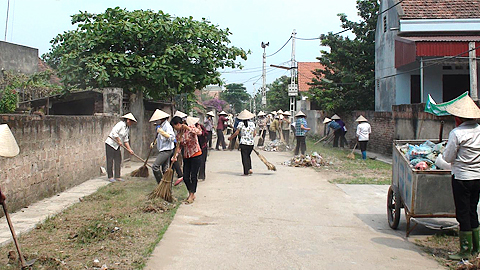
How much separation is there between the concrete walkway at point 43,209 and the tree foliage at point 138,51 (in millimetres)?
4086

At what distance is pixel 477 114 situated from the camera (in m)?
5.56

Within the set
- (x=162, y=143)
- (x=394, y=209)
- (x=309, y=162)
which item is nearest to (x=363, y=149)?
(x=309, y=162)

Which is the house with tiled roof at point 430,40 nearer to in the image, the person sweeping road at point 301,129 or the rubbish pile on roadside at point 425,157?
the person sweeping road at point 301,129

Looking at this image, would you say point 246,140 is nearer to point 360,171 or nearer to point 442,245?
point 360,171

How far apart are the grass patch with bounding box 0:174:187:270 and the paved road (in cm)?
26

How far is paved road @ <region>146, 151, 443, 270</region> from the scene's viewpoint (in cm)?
562

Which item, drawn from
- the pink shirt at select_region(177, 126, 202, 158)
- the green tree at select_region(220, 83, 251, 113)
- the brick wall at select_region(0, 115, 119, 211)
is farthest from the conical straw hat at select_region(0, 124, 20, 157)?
the green tree at select_region(220, 83, 251, 113)

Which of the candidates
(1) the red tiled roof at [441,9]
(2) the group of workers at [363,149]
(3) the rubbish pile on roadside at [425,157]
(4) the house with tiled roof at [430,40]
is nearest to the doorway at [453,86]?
(4) the house with tiled roof at [430,40]

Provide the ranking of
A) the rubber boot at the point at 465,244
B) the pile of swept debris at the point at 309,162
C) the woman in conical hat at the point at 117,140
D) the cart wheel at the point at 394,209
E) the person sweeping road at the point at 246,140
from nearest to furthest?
the rubber boot at the point at 465,244
the cart wheel at the point at 394,209
the woman in conical hat at the point at 117,140
the person sweeping road at the point at 246,140
the pile of swept debris at the point at 309,162

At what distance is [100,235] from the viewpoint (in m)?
6.25

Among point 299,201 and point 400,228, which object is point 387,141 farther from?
point 400,228

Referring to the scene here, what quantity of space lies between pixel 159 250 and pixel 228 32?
11.5 metres

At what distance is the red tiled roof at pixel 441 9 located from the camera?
64.9 ft

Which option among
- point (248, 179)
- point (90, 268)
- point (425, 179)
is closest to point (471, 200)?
point (425, 179)
